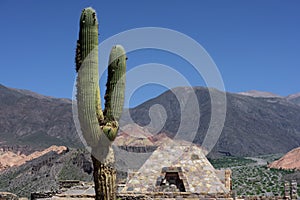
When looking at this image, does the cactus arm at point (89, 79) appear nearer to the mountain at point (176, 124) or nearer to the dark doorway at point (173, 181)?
the dark doorway at point (173, 181)

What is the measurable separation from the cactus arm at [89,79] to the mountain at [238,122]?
198 feet

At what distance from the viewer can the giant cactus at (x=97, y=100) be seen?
9.20 m

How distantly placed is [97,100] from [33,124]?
264 feet

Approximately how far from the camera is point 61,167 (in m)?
35.7

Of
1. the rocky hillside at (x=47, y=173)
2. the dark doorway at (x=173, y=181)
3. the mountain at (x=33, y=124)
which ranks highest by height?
the mountain at (x=33, y=124)

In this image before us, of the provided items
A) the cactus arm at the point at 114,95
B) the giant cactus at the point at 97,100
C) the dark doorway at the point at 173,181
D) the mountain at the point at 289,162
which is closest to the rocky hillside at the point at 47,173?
the dark doorway at the point at 173,181

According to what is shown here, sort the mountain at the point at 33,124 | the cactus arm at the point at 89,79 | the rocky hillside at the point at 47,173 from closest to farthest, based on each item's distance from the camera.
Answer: the cactus arm at the point at 89,79
the rocky hillside at the point at 47,173
the mountain at the point at 33,124

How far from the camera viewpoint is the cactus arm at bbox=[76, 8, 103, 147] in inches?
360

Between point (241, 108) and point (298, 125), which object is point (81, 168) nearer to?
point (241, 108)

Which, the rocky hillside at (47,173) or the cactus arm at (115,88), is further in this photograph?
the rocky hillside at (47,173)

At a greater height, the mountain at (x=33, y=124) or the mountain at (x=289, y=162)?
the mountain at (x=33, y=124)

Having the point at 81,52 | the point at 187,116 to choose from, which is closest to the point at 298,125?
the point at 187,116

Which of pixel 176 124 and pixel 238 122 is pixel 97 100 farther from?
pixel 238 122

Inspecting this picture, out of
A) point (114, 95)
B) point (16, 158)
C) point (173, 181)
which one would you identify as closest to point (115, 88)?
point (114, 95)
